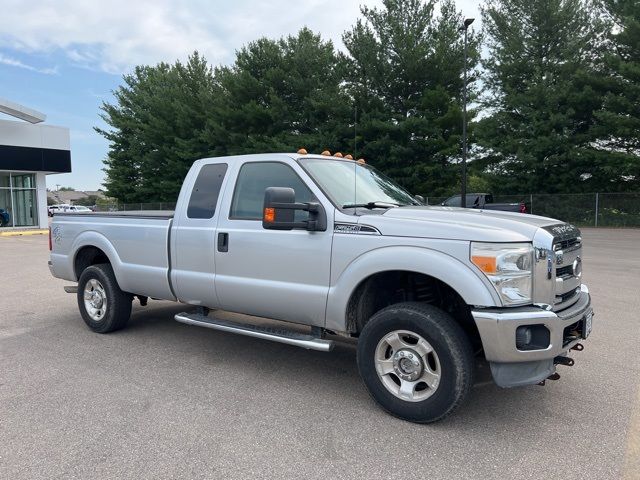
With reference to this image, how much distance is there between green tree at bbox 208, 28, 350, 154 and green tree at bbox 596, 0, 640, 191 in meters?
12.8

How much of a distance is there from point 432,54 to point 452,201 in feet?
28.9

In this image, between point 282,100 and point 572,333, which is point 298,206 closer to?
point 572,333

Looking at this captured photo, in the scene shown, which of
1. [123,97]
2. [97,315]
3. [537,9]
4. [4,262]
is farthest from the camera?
[123,97]

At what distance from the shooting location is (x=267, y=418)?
3.80 meters

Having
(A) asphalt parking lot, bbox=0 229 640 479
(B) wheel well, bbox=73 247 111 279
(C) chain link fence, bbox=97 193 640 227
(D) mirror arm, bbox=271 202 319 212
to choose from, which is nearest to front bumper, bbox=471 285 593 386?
(A) asphalt parking lot, bbox=0 229 640 479

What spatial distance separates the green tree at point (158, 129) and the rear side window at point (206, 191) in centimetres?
3051

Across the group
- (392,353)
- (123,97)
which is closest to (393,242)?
(392,353)

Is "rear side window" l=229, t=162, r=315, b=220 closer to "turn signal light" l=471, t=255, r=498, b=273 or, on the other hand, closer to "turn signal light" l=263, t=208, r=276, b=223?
"turn signal light" l=263, t=208, r=276, b=223

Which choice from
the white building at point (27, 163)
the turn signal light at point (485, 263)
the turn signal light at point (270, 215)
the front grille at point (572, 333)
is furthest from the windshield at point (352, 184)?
the white building at point (27, 163)

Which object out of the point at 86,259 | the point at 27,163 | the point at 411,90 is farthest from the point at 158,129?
the point at 86,259

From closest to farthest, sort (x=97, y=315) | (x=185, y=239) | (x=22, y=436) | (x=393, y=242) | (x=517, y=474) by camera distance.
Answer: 1. (x=517, y=474)
2. (x=22, y=436)
3. (x=393, y=242)
4. (x=185, y=239)
5. (x=97, y=315)

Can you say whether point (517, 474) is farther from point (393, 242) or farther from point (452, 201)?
point (452, 201)

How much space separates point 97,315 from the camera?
245 inches

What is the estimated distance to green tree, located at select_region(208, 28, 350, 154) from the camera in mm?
29422
